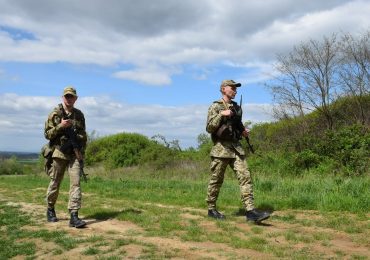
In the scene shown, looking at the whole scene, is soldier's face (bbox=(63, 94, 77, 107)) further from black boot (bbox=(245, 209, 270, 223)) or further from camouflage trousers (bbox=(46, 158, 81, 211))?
black boot (bbox=(245, 209, 270, 223))

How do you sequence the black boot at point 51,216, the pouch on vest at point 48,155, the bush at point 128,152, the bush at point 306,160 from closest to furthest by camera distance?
the pouch on vest at point 48,155 < the black boot at point 51,216 < the bush at point 306,160 < the bush at point 128,152

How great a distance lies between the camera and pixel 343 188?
32.0 feet

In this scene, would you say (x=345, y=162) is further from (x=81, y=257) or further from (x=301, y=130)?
(x=81, y=257)

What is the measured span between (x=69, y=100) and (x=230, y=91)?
2.60m

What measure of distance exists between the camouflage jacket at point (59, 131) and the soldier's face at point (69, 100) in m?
0.15

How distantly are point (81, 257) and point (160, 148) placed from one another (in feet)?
71.4

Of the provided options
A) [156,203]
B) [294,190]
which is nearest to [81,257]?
[156,203]

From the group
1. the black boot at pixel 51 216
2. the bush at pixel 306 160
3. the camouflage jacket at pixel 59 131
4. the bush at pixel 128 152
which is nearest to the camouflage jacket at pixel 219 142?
the camouflage jacket at pixel 59 131

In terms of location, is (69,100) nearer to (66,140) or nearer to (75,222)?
(66,140)

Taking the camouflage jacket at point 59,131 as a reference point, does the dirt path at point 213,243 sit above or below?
below

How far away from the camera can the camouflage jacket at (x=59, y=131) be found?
7.54m

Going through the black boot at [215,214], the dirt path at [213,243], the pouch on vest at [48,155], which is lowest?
the dirt path at [213,243]

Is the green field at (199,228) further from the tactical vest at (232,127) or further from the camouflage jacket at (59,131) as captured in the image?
the tactical vest at (232,127)

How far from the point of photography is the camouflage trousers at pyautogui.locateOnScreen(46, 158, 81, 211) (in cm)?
751
